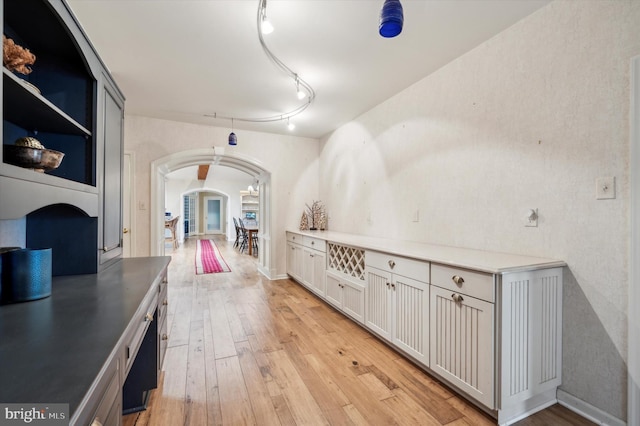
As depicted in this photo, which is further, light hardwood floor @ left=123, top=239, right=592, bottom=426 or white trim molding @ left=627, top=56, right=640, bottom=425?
light hardwood floor @ left=123, top=239, right=592, bottom=426

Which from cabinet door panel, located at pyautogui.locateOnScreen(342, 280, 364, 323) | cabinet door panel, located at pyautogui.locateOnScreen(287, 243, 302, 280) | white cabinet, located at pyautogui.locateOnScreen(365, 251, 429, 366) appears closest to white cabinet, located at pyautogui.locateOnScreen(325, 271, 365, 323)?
cabinet door panel, located at pyautogui.locateOnScreen(342, 280, 364, 323)

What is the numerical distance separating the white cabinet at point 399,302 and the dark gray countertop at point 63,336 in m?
1.79

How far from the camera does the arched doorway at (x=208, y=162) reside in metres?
4.29

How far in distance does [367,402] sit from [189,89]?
140 inches

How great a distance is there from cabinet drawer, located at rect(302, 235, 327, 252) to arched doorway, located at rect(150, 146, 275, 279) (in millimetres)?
1003

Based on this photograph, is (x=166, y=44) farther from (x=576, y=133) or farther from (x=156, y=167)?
(x=576, y=133)

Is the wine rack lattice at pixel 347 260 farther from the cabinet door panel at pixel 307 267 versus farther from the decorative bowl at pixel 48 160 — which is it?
the decorative bowl at pixel 48 160

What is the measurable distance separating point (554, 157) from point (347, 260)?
207 centimetres

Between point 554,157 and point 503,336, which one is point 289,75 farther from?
point 503,336

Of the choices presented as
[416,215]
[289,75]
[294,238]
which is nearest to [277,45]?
[289,75]

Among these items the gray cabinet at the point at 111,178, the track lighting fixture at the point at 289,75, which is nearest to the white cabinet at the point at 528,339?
the track lighting fixture at the point at 289,75

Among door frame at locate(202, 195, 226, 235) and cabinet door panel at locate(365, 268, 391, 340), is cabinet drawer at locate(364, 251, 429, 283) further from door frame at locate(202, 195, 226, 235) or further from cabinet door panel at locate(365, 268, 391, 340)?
door frame at locate(202, 195, 226, 235)

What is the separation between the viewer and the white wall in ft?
14.0

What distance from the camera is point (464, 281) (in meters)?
1.82
